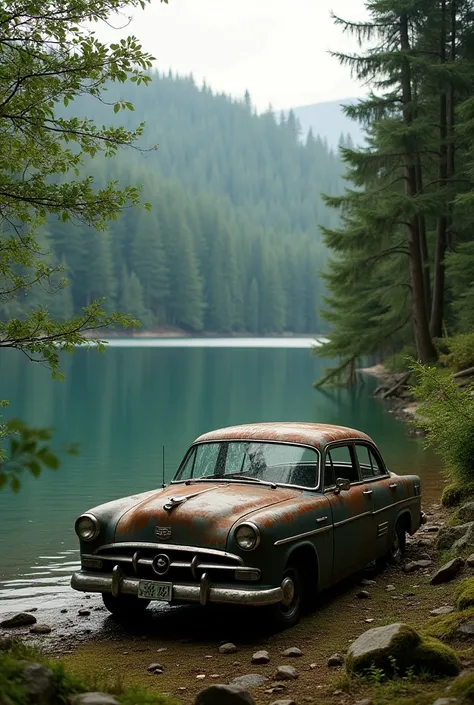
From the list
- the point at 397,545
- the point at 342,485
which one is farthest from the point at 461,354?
the point at 342,485

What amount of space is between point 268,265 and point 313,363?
94095 mm


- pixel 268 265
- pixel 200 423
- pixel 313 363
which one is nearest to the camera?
pixel 200 423

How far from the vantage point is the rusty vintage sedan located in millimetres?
7496

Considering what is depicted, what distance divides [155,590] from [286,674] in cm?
162

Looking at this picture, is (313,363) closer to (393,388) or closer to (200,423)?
(393,388)

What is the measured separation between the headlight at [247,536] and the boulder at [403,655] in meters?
1.63

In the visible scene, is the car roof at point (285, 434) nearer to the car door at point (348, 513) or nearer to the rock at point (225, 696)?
the car door at point (348, 513)

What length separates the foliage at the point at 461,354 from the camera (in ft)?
85.7

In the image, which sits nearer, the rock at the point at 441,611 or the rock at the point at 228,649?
the rock at the point at 228,649

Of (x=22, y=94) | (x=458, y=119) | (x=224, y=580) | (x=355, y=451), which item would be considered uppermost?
(x=458, y=119)

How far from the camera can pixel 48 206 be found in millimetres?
8703

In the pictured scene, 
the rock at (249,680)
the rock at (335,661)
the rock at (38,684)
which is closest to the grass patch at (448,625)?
the rock at (335,661)

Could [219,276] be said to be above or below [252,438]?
above

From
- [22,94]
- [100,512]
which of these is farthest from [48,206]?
[100,512]
